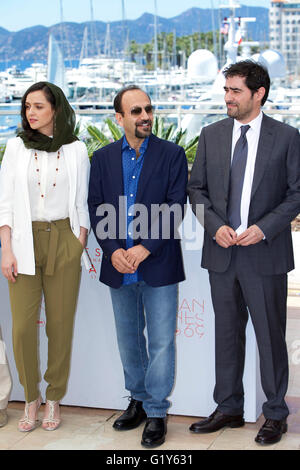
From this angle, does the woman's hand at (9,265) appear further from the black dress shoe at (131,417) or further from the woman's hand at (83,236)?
the black dress shoe at (131,417)

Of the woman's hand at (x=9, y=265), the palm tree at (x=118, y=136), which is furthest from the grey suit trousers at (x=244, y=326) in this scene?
the palm tree at (x=118, y=136)

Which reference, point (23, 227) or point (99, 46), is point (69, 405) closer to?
point (23, 227)

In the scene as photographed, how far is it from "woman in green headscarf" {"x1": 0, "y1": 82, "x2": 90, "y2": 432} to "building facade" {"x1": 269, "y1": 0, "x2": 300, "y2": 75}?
1440 inches

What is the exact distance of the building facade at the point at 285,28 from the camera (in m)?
40.9

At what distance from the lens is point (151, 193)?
2738mm

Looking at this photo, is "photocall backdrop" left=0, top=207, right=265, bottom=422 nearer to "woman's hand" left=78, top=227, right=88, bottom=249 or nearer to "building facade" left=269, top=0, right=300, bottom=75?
"woman's hand" left=78, top=227, right=88, bottom=249

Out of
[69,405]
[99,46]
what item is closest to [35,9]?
[99,46]

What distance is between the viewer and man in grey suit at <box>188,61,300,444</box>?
8.74ft

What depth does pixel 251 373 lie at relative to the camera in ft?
9.88

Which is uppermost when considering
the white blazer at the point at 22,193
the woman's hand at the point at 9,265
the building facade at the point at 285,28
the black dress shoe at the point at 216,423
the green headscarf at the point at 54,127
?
the building facade at the point at 285,28

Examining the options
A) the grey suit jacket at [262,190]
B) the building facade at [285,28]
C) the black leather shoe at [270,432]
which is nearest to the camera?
the grey suit jacket at [262,190]

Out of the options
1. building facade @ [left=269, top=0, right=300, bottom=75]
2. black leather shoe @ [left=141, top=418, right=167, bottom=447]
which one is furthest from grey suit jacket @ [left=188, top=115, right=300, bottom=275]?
building facade @ [left=269, top=0, right=300, bottom=75]

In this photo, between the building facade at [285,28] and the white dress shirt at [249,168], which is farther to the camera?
the building facade at [285,28]

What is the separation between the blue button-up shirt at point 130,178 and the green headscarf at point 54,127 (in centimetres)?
27
